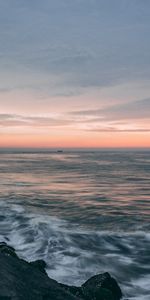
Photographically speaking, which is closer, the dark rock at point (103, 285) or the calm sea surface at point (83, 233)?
the dark rock at point (103, 285)

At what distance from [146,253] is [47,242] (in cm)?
629

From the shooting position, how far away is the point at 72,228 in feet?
81.2

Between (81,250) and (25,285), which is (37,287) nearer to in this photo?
(25,285)

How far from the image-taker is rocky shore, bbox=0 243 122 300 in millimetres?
9477

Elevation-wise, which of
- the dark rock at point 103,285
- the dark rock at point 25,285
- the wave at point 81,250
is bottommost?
the wave at point 81,250

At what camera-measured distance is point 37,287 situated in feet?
33.4

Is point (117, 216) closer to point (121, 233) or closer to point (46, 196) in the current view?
point (121, 233)

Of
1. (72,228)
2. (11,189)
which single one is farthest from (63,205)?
(11,189)

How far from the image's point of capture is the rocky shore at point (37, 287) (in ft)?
31.1

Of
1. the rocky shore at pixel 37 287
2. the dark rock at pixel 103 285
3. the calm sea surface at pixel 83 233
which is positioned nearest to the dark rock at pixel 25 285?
the rocky shore at pixel 37 287

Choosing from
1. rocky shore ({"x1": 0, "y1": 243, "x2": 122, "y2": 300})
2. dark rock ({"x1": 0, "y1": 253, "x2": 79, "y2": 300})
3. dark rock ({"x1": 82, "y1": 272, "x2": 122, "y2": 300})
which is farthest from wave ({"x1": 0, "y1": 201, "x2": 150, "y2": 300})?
dark rock ({"x1": 0, "y1": 253, "x2": 79, "y2": 300})

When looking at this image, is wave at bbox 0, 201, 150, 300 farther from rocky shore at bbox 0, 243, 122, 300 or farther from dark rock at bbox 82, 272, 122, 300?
rocky shore at bbox 0, 243, 122, 300

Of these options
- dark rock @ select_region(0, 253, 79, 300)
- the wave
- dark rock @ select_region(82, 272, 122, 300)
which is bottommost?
the wave

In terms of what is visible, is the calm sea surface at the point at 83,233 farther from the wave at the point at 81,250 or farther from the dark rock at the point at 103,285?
the dark rock at the point at 103,285
